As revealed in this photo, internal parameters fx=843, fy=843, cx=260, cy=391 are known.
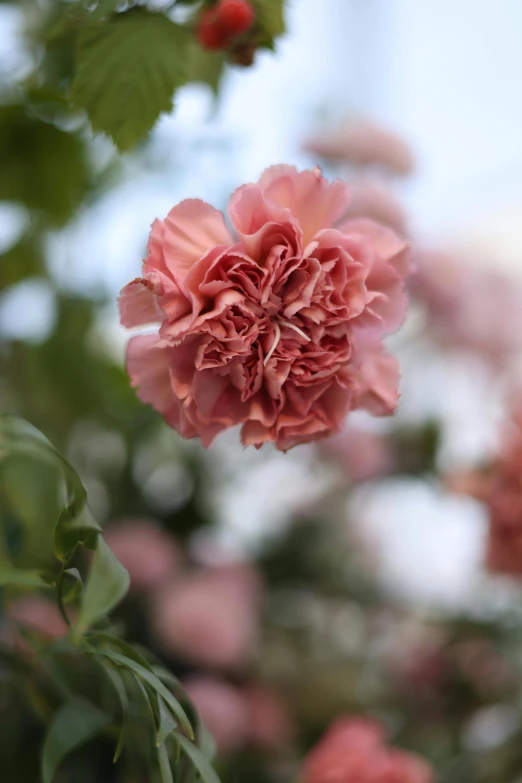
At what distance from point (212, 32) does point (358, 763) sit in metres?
0.26

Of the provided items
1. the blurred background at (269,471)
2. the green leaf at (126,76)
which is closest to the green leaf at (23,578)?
the green leaf at (126,76)

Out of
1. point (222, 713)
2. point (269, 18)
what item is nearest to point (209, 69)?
point (269, 18)

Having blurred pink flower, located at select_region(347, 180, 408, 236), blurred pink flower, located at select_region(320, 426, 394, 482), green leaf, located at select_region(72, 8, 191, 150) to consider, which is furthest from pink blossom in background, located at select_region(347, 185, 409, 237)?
green leaf, located at select_region(72, 8, 191, 150)

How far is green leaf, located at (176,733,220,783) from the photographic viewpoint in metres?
0.19

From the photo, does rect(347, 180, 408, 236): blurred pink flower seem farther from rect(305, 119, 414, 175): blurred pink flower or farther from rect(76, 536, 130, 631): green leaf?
rect(76, 536, 130, 631): green leaf

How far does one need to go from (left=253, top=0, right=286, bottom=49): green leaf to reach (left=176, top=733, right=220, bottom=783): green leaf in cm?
19

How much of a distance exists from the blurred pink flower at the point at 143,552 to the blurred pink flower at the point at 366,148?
26 cm

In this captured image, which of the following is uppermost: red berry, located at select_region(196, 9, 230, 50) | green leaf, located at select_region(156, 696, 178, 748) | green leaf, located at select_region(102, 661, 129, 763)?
red berry, located at select_region(196, 9, 230, 50)

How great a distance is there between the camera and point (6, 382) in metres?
0.53

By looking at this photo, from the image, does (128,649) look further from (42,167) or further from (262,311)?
(42,167)

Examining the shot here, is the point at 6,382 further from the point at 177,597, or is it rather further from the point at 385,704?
the point at 385,704

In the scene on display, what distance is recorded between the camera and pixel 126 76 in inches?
9.0

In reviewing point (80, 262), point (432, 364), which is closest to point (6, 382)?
point (80, 262)

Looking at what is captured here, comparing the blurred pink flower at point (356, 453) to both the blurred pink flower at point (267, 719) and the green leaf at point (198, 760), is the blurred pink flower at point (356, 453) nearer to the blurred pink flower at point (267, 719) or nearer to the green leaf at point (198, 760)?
the blurred pink flower at point (267, 719)
